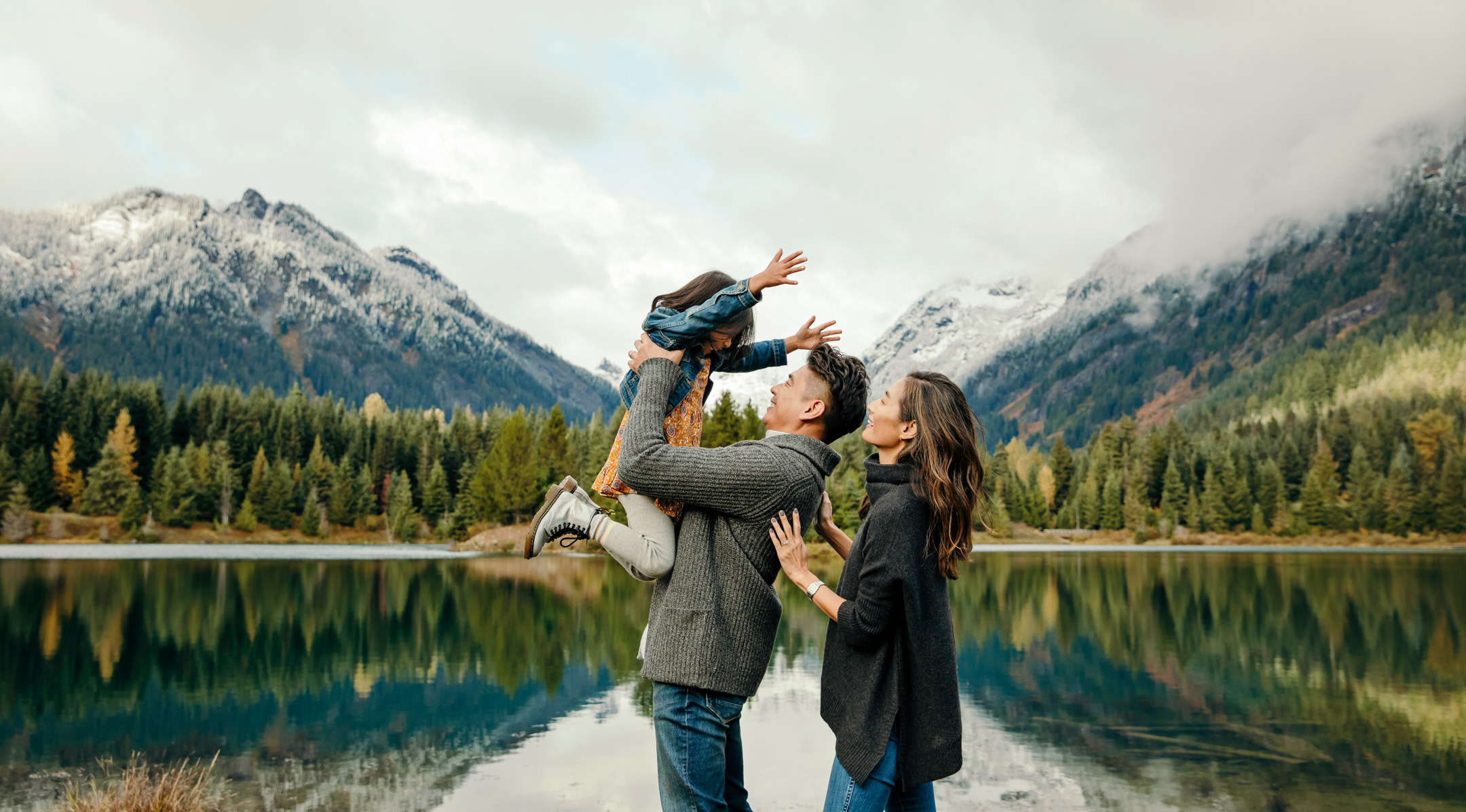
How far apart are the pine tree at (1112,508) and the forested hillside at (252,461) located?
5025cm

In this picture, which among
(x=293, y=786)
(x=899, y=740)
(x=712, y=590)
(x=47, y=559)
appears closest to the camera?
(x=712, y=590)

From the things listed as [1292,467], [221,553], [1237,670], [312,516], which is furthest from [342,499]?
[1292,467]

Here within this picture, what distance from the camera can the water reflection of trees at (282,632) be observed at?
51.0ft

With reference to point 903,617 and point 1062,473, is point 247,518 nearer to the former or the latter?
point 903,617

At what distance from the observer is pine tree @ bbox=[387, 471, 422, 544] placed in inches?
2773

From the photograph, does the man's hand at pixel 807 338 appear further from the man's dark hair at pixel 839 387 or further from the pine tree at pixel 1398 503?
the pine tree at pixel 1398 503

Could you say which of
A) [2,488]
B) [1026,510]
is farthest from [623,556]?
[1026,510]

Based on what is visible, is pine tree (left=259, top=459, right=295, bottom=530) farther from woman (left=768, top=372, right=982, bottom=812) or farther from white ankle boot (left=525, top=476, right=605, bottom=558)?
woman (left=768, top=372, right=982, bottom=812)

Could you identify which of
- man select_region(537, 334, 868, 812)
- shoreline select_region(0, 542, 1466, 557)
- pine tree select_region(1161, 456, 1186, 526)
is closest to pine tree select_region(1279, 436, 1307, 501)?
pine tree select_region(1161, 456, 1186, 526)

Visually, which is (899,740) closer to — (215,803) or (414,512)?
(215,803)

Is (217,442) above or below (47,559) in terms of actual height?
above

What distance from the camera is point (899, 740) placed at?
313 centimetres

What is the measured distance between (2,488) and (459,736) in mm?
64347

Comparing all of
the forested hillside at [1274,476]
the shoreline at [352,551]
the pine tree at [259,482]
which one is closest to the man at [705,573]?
the shoreline at [352,551]
